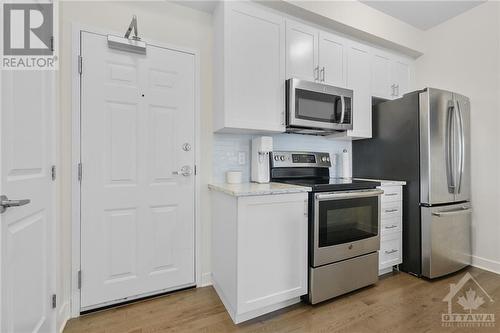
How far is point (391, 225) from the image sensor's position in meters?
2.35

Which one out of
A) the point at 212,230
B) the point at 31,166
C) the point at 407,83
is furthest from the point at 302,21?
the point at 31,166

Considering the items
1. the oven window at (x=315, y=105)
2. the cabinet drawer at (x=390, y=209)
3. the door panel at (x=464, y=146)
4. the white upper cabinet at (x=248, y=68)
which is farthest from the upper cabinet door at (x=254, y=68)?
→ the door panel at (x=464, y=146)

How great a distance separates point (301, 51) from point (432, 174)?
5.40 ft

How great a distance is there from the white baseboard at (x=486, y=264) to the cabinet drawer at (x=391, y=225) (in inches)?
38.0

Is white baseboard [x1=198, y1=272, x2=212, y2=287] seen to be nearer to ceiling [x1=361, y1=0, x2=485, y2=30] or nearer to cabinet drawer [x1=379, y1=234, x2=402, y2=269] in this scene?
cabinet drawer [x1=379, y1=234, x2=402, y2=269]

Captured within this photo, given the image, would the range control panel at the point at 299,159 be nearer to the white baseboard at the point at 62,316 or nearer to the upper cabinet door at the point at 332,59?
the upper cabinet door at the point at 332,59

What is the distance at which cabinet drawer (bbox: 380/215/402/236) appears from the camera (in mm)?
2307

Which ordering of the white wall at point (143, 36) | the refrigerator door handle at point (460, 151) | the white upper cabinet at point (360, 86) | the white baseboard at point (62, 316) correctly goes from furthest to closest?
the white upper cabinet at point (360, 86)
the refrigerator door handle at point (460, 151)
the white wall at point (143, 36)
the white baseboard at point (62, 316)

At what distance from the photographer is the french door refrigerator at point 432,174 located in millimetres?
2238

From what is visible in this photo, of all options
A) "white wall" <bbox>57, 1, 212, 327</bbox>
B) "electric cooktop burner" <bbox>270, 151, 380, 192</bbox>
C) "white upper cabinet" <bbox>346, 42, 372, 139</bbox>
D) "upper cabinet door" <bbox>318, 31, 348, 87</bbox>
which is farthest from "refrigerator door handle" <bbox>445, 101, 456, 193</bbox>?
"white wall" <bbox>57, 1, 212, 327</bbox>

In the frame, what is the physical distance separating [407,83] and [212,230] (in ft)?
9.50

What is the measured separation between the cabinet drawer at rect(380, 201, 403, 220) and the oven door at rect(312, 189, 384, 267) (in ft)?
0.73

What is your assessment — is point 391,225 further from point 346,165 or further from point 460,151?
point 460,151

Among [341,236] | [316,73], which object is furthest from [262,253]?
[316,73]
